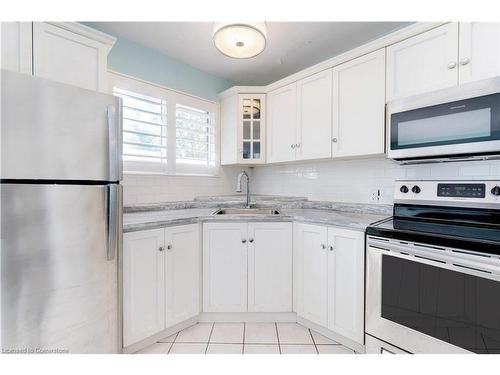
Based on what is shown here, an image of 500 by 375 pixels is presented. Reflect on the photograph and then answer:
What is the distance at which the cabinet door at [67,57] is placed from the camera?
4.33 feet

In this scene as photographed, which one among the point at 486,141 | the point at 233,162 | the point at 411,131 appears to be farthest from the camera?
the point at 233,162

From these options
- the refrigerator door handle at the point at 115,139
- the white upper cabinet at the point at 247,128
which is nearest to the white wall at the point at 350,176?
the white upper cabinet at the point at 247,128

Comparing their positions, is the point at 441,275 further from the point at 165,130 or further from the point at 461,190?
the point at 165,130

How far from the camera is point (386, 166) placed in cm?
208

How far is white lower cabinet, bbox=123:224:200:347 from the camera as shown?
5.10 ft

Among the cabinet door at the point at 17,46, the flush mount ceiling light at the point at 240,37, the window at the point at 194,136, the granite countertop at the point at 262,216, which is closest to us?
the cabinet door at the point at 17,46

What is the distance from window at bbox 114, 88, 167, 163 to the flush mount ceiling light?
116 centimetres

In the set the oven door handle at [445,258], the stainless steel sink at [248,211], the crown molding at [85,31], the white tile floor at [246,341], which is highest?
the crown molding at [85,31]

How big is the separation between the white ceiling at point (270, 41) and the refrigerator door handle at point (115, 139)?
1152 mm

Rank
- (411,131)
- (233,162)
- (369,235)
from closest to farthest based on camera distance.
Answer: (369,235), (411,131), (233,162)

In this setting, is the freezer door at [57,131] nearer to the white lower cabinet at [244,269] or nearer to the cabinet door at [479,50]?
the white lower cabinet at [244,269]
